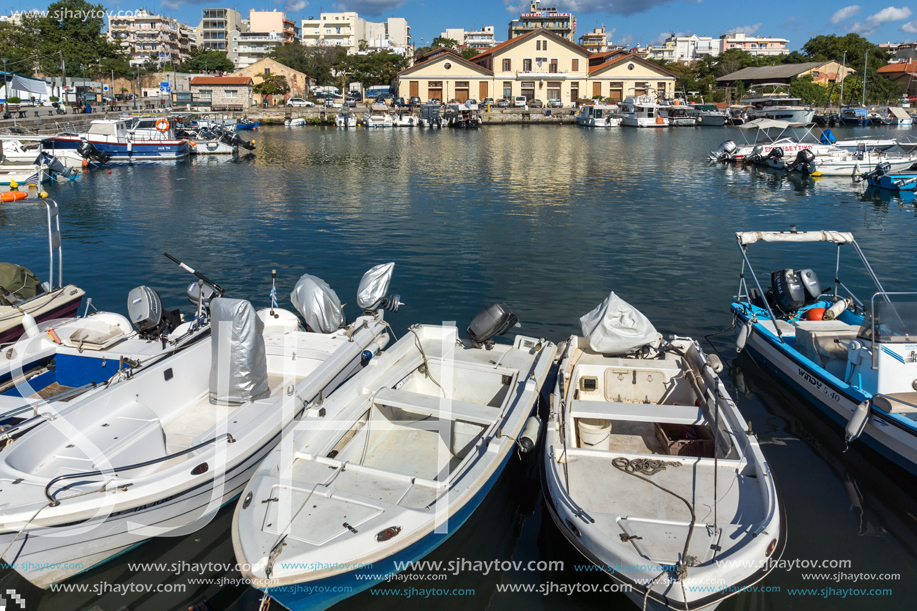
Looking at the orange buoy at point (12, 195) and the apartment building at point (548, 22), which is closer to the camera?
the orange buoy at point (12, 195)

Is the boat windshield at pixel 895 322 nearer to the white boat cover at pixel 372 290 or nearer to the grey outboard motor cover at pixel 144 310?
the white boat cover at pixel 372 290

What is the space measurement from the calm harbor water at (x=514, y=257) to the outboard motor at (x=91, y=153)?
4.80ft

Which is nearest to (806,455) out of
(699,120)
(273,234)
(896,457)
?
(896,457)

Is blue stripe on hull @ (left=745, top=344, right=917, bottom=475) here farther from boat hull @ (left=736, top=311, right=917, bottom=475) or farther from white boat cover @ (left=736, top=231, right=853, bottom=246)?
white boat cover @ (left=736, top=231, right=853, bottom=246)

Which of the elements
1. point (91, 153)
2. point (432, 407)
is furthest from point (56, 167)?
point (432, 407)

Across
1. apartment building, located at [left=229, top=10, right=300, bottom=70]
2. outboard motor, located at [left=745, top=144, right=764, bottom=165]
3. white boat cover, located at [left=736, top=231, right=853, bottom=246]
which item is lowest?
white boat cover, located at [left=736, top=231, right=853, bottom=246]

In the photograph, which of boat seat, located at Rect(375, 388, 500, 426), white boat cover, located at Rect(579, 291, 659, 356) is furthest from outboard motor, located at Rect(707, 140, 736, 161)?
boat seat, located at Rect(375, 388, 500, 426)

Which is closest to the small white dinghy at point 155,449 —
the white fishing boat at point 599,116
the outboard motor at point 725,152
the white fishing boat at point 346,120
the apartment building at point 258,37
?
the outboard motor at point 725,152

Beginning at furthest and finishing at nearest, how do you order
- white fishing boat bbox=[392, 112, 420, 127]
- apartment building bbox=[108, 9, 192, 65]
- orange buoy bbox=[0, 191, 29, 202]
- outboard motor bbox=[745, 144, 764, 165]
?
apartment building bbox=[108, 9, 192, 65], white fishing boat bbox=[392, 112, 420, 127], outboard motor bbox=[745, 144, 764, 165], orange buoy bbox=[0, 191, 29, 202]

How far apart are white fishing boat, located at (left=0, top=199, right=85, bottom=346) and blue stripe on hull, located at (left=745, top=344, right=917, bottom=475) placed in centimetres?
1198

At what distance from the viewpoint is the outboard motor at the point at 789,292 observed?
1092 cm

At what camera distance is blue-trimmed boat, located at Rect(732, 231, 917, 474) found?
745 centimetres

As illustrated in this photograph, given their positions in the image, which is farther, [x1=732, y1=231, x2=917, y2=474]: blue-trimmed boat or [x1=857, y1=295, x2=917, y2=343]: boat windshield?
[x1=857, y1=295, x2=917, y2=343]: boat windshield

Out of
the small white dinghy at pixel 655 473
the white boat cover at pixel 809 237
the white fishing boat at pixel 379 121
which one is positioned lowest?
the small white dinghy at pixel 655 473
